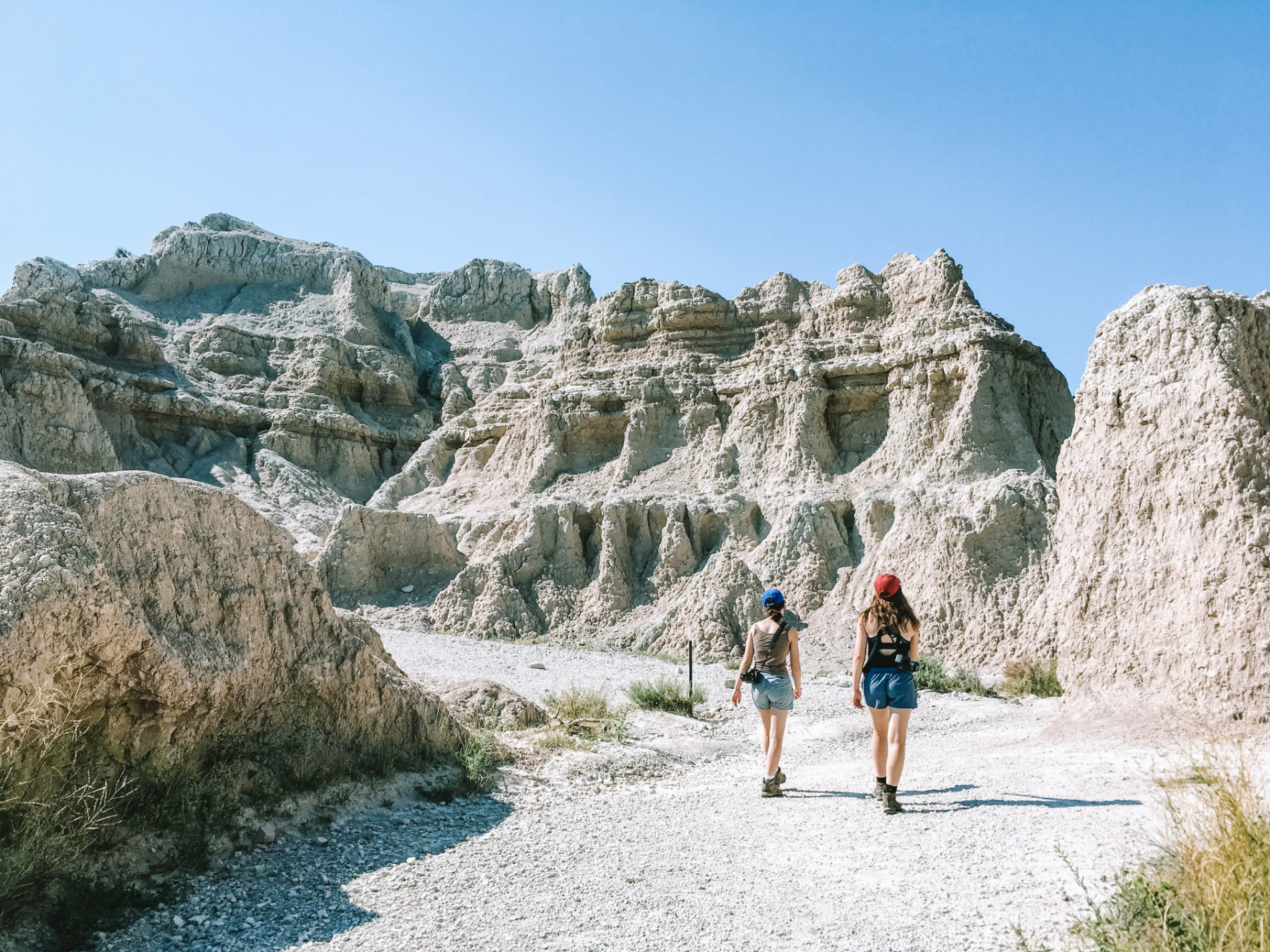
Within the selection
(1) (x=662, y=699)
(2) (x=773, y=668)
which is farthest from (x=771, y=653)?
(1) (x=662, y=699)

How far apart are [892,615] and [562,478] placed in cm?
2257

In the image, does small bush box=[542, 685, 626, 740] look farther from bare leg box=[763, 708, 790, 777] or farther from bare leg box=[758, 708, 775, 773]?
bare leg box=[763, 708, 790, 777]

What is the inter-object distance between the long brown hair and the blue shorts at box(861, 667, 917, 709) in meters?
0.28

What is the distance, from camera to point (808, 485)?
24266 mm

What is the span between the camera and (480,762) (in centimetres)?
A: 800

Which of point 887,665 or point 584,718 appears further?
point 584,718

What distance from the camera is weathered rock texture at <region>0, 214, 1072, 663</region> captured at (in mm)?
21406

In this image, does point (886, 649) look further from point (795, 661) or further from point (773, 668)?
point (773, 668)

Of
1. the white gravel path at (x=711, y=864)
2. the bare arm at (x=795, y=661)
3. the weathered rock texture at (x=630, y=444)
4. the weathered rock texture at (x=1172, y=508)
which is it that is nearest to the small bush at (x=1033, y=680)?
the weathered rock texture at (x=630, y=444)

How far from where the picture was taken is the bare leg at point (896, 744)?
6246mm

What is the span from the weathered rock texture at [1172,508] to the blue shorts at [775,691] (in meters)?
3.41

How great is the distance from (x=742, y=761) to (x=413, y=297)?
46638 mm

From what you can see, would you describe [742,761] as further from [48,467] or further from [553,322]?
[553,322]

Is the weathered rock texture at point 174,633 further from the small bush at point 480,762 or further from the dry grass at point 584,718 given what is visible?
the dry grass at point 584,718
